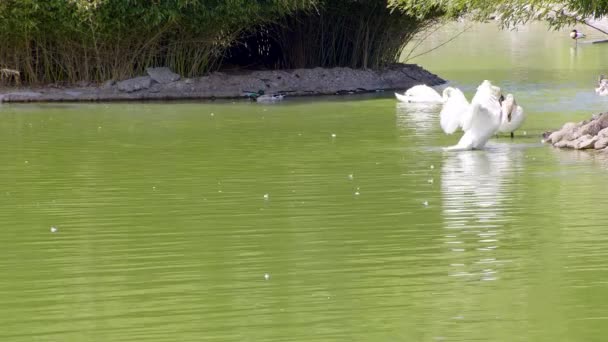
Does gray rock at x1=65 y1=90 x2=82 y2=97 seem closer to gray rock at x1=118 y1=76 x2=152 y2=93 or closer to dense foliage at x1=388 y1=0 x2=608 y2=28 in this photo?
gray rock at x1=118 y1=76 x2=152 y2=93

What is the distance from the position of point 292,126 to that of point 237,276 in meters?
10.1

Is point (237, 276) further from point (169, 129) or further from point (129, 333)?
point (169, 129)

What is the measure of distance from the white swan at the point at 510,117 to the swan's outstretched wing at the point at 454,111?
805mm

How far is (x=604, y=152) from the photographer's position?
1338cm

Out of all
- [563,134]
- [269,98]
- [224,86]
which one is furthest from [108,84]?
[563,134]

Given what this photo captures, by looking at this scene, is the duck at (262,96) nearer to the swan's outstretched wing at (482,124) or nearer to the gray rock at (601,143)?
the swan's outstretched wing at (482,124)

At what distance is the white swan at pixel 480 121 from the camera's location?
45.6 ft

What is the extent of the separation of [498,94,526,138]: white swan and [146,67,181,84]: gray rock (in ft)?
32.0

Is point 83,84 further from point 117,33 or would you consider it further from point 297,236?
point 297,236

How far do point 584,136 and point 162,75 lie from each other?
37.7 ft

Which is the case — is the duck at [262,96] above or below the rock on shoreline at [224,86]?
below

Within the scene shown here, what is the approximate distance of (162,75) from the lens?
23.9m

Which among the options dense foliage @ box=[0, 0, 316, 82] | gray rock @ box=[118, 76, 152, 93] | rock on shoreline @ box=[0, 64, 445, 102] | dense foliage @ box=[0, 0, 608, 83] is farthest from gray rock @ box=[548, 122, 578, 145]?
gray rock @ box=[118, 76, 152, 93]

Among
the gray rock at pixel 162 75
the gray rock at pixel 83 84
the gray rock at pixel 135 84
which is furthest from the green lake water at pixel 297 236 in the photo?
the gray rock at pixel 162 75
